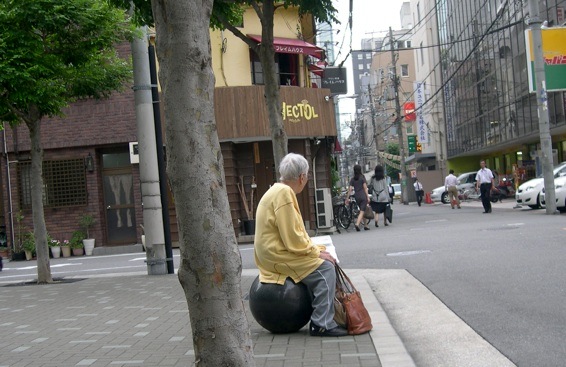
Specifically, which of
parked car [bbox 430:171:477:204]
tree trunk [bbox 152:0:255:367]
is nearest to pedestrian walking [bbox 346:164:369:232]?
tree trunk [bbox 152:0:255:367]

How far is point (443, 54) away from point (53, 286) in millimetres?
46513

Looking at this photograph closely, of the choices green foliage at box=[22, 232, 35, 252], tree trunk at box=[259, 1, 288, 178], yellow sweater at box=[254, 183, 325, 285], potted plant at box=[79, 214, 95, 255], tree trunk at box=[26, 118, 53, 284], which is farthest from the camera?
potted plant at box=[79, 214, 95, 255]

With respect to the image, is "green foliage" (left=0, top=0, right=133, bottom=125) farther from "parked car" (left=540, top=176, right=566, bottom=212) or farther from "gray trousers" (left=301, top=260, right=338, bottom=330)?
"parked car" (left=540, top=176, right=566, bottom=212)

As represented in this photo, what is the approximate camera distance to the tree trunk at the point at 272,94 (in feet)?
31.7

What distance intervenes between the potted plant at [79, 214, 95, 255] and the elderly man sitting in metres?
17.4

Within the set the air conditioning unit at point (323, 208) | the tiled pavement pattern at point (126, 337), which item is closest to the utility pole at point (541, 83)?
the air conditioning unit at point (323, 208)

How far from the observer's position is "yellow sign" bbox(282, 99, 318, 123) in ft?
74.3

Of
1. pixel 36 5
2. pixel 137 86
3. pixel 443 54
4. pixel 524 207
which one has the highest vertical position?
pixel 443 54

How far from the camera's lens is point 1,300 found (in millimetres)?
10445

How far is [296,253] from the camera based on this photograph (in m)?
6.09

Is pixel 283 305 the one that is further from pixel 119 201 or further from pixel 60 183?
pixel 60 183

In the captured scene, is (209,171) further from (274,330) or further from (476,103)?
(476,103)

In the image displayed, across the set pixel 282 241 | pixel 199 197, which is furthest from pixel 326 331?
pixel 199 197

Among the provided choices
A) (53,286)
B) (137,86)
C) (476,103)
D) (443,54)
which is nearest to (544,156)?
(137,86)
